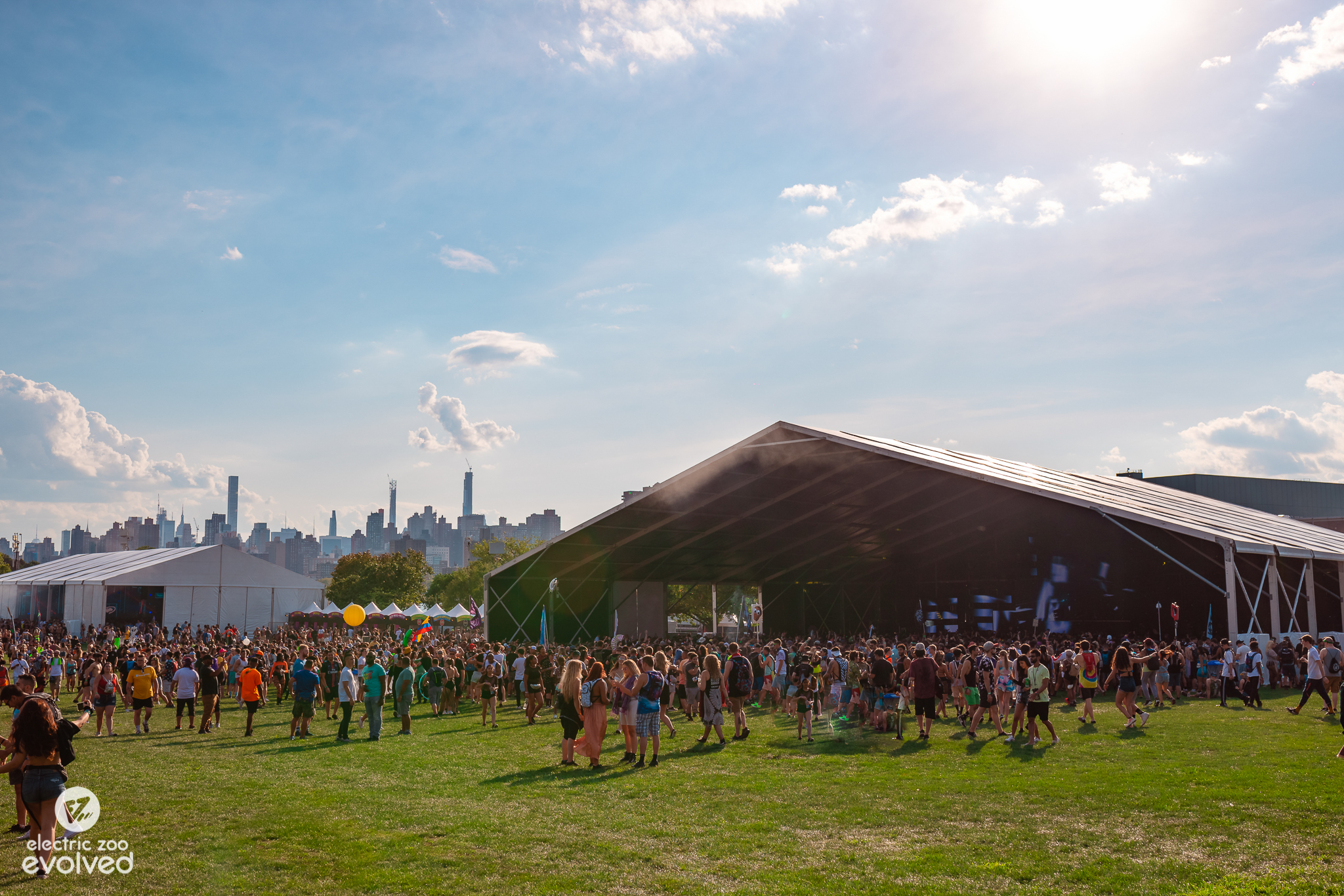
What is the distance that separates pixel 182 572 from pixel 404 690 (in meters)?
36.8

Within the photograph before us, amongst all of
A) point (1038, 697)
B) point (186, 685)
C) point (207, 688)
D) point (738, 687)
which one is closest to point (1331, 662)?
point (1038, 697)

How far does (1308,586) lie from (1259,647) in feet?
24.3

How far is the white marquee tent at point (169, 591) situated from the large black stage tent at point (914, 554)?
20698mm

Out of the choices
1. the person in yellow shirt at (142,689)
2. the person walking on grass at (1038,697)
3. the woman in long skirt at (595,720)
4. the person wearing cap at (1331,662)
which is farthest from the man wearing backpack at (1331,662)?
the person in yellow shirt at (142,689)

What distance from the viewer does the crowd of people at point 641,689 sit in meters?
11.5

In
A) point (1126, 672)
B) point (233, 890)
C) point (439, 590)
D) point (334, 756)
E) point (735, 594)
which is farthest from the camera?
point (439, 590)

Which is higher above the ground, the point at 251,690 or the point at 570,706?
the point at 570,706

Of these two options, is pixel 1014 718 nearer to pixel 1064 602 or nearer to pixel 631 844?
pixel 631 844

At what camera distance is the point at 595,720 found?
11.4m

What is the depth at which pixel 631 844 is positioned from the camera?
7.47m

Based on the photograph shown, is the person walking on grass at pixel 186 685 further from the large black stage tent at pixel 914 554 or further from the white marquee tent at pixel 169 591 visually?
the white marquee tent at pixel 169 591

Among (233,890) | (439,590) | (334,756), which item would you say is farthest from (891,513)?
(439,590)

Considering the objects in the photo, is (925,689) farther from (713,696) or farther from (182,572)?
(182,572)

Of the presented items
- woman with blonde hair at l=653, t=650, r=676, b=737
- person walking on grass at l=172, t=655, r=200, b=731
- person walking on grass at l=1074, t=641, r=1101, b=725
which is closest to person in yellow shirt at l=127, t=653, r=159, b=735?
person walking on grass at l=172, t=655, r=200, b=731
